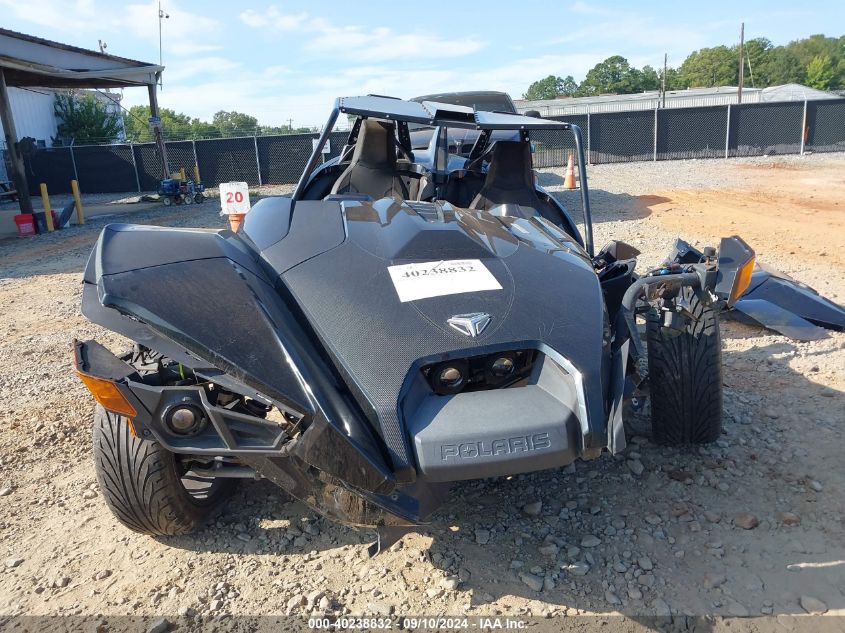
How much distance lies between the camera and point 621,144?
20.2 meters

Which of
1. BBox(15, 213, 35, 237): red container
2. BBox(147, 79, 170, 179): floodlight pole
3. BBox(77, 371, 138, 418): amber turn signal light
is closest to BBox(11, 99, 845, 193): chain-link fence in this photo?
BBox(147, 79, 170, 179): floodlight pole

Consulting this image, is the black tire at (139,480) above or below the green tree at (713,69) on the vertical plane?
below

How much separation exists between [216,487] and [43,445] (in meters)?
1.52

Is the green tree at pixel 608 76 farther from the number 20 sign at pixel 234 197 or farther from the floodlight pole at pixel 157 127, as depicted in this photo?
the number 20 sign at pixel 234 197

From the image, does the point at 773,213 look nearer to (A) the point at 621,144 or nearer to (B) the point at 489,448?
(A) the point at 621,144

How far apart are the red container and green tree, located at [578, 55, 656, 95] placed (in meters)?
91.1

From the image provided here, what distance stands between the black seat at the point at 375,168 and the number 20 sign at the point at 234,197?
12.1 feet

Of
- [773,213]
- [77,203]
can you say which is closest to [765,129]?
[773,213]

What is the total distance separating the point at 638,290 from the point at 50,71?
15689 millimetres

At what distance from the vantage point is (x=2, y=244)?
12.1 m

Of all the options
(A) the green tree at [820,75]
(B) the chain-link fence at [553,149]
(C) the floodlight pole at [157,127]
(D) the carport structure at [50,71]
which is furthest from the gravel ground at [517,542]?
(A) the green tree at [820,75]

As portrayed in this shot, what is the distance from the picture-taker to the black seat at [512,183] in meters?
4.09

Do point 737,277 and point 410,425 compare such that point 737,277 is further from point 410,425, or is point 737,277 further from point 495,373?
point 410,425

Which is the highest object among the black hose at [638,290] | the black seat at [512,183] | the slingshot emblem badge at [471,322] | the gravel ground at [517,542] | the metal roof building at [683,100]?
the metal roof building at [683,100]
